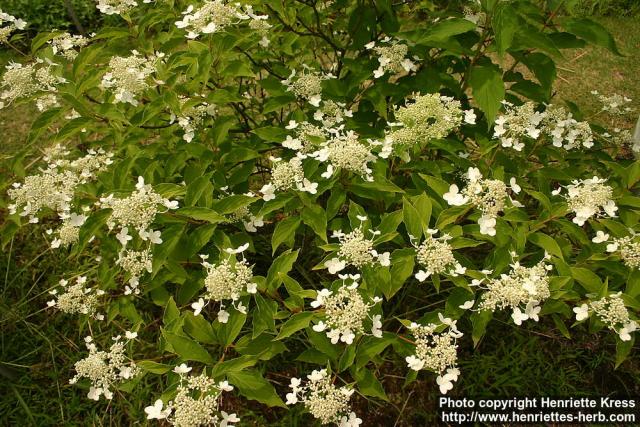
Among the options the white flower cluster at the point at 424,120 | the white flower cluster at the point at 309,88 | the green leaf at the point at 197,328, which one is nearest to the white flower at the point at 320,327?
the green leaf at the point at 197,328

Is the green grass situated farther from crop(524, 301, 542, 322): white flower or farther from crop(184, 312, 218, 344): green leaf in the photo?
crop(184, 312, 218, 344): green leaf

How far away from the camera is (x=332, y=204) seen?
215 centimetres

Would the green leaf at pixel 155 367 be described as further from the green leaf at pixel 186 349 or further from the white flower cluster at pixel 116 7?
the white flower cluster at pixel 116 7

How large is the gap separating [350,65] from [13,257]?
9.70 ft

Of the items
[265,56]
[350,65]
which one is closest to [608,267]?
[350,65]

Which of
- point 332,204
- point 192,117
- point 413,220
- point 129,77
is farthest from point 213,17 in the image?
point 413,220

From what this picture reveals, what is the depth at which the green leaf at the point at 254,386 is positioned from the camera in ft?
6.09

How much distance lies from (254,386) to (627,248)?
1586mm

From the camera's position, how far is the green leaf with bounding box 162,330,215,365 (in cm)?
184

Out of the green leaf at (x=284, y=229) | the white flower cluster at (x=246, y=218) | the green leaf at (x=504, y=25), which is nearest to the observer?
the green leaf at (x=504, y=25)

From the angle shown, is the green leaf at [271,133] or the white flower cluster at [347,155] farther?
the green leaf at [271,133]

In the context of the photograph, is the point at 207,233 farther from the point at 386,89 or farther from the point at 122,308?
the point at 386,89

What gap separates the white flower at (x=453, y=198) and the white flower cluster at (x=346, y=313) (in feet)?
1.70

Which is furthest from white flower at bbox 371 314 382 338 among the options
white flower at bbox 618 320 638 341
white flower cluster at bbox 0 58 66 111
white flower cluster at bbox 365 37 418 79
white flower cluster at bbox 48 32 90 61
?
white flower cluster at bbox 48 32 90 61
